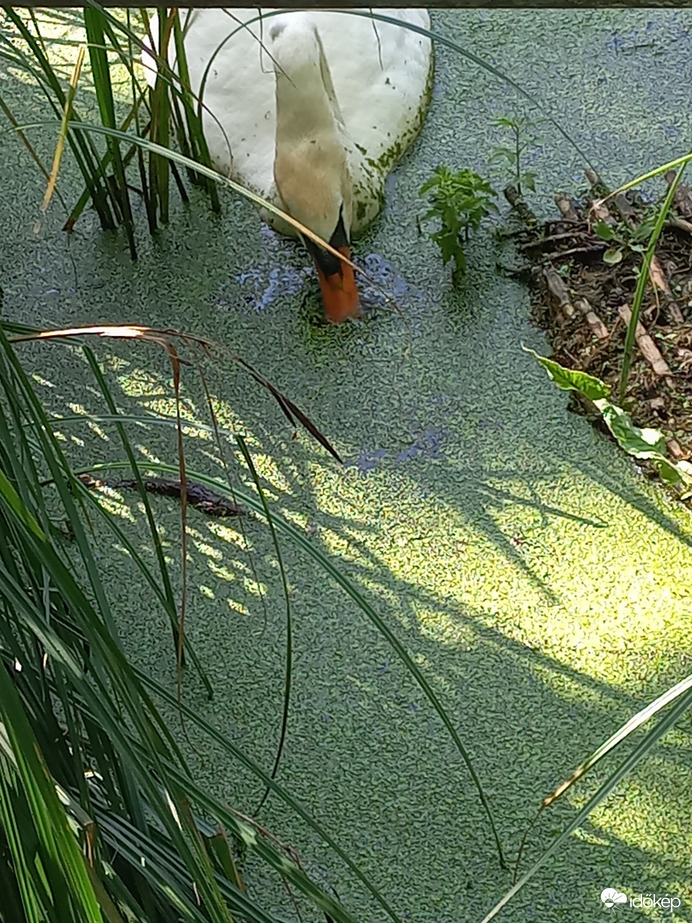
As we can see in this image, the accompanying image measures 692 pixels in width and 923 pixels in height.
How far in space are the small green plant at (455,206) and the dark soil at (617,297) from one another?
106 millimetres

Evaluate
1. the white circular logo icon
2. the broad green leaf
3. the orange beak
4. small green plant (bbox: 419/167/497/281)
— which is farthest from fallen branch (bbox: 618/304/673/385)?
the white circular logo icon

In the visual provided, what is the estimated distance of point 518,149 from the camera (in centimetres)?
180

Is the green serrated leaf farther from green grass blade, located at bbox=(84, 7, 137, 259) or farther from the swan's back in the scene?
green grass blade, located at bbox=(84, 7, 137, 259)

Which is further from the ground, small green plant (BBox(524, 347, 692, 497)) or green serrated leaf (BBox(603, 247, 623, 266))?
green serrated leaf (BBox(603, 247, 623, 266))

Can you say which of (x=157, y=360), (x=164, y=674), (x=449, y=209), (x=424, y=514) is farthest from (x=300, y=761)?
(x=449, y=209)

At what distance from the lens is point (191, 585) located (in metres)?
1.38

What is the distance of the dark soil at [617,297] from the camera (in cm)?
151

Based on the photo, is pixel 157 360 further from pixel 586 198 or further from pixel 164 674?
pixel 586 198

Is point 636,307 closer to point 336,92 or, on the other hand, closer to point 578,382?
point 578,382

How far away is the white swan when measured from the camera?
157 cm

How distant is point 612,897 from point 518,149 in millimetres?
1174

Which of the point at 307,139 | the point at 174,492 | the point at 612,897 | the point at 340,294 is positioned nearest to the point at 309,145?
the point at 307,139

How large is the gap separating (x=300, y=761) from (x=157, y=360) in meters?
0.69

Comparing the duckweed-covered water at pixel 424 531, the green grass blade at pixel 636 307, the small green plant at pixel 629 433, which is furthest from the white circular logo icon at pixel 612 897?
the green grass blade at pixel 636 307
